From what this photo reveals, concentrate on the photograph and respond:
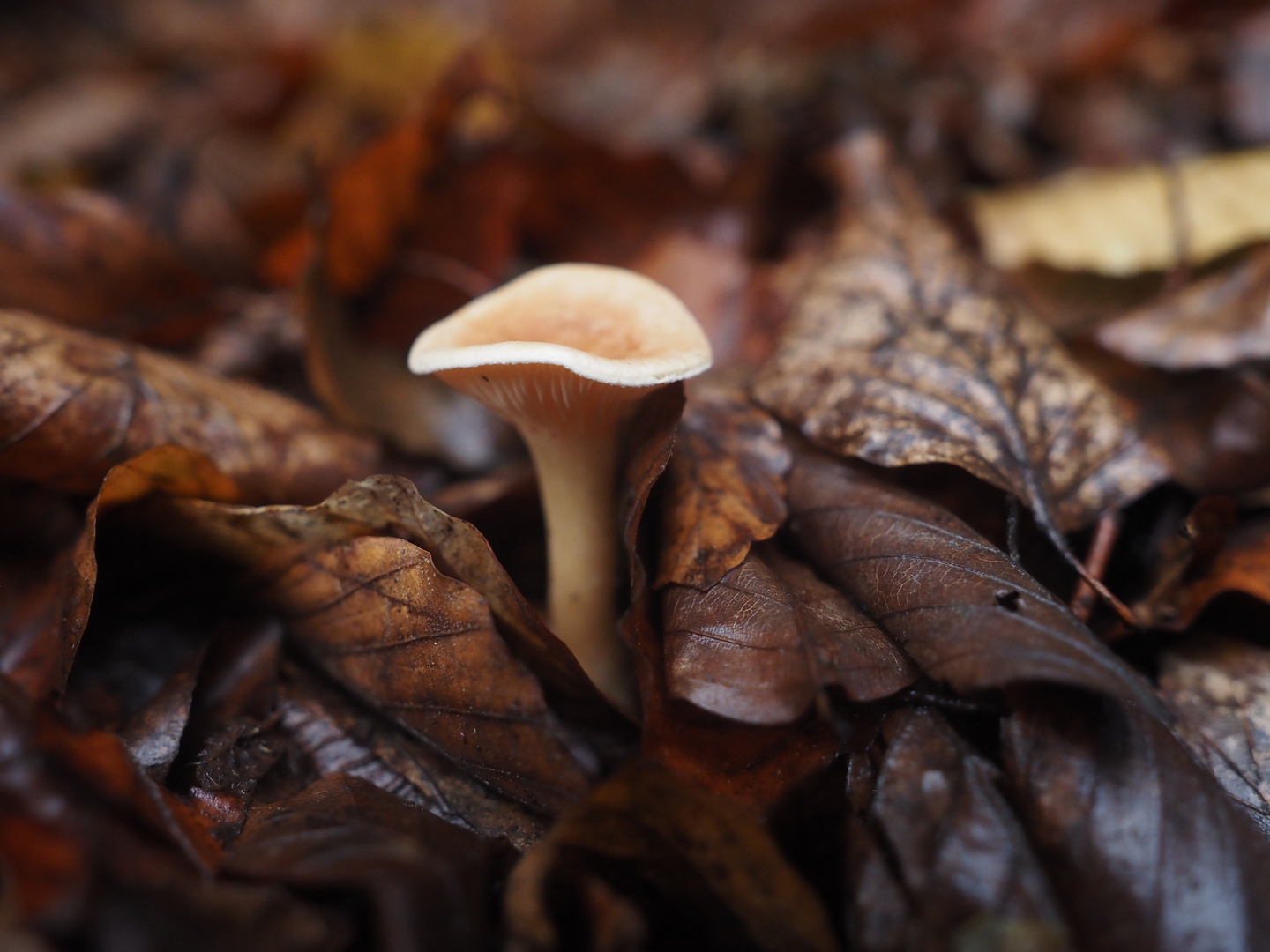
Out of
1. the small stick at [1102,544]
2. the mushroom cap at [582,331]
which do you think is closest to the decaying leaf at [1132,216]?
the small stick at [1102,544]

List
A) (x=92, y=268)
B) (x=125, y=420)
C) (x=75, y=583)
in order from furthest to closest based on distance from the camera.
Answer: (x=92, y=268) → (x=125, y=420) → (x=75, y=583)

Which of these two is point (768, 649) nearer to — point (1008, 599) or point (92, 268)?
point (1008, 599)

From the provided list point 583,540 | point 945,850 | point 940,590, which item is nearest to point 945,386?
point 940,590

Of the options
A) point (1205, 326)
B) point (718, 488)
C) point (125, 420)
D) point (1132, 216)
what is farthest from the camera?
point (1132, 216)

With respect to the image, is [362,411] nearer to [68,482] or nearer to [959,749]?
[68,482]

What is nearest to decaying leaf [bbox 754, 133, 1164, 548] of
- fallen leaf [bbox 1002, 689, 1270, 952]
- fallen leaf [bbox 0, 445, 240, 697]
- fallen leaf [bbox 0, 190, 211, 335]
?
fallen leaf [bbox 1002, 689, 1270, 952]

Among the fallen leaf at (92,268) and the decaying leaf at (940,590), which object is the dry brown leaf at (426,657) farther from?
the fallen leaf at (92,268)

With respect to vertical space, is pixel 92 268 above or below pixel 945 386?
below
